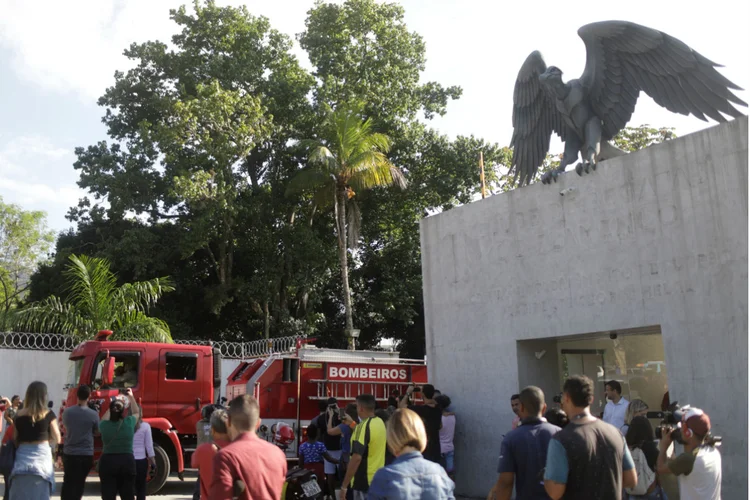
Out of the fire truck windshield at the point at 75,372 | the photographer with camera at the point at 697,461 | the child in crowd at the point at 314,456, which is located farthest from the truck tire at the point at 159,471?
the photographer with camera at the point at 697,461

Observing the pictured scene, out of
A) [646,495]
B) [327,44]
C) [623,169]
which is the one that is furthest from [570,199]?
[327,44]

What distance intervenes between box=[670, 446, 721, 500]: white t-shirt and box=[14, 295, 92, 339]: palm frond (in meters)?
17.4

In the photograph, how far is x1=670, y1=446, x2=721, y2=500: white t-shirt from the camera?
5.17m

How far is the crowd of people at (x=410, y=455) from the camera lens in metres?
4.09

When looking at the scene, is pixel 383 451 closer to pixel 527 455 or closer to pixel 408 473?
pixel 527 455

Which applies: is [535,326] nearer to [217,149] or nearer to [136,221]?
[217,149]

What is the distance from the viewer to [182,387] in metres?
13.4

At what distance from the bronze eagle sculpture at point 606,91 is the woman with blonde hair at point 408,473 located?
7065mm

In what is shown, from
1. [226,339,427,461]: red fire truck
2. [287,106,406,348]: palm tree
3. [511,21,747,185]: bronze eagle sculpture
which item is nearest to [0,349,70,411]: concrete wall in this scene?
[226,339,427,461]: red fire truck

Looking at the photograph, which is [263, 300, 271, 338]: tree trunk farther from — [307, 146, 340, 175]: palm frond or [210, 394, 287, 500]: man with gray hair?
[210, 394, 287, 500]: man with gray hair

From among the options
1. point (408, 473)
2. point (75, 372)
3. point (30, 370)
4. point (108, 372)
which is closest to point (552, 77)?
point (408, 473)

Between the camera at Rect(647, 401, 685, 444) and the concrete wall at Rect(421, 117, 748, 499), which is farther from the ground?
the concrete wall at Rect(421, 117, 748, 499)

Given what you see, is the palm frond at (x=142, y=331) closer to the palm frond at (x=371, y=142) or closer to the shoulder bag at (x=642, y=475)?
the palm frond at (x=371, y=142)

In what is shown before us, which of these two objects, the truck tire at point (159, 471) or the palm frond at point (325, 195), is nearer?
the truck tire at point (159, 471)
